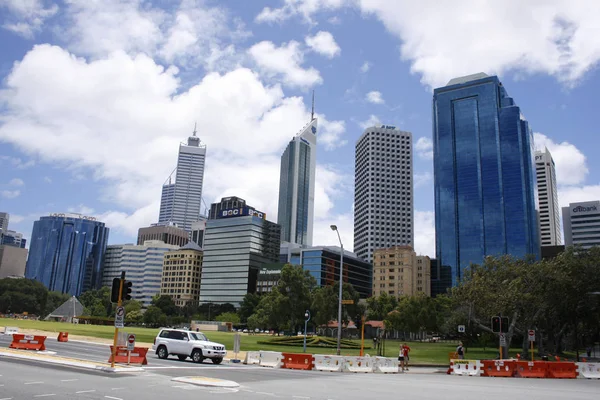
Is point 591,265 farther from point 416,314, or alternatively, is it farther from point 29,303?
point 29,303

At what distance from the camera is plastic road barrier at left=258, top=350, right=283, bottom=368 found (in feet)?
102

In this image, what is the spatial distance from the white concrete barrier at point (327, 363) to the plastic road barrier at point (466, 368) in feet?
24.4

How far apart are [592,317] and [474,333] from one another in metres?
21.3

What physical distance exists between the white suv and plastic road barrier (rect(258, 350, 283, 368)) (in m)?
2.51

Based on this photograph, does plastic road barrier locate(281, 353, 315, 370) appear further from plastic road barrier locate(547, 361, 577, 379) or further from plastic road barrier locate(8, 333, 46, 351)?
plastic road barrier locate(547, 361, 577, 379)

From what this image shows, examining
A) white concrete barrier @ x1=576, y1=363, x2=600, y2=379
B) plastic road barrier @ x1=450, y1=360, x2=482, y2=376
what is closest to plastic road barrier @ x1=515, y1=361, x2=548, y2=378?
plastic road barrier @ x1=450, y1=360, x2=482, y2=376

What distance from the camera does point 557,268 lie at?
171 feet

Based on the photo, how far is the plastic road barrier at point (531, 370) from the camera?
30.8 m

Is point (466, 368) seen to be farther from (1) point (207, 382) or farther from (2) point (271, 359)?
(1) point (207, 382)

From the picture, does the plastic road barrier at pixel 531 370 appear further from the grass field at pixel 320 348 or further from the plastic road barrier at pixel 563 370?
the grass field at pixel 320 348

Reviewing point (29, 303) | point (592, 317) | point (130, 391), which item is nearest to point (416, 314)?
point (592, 317)

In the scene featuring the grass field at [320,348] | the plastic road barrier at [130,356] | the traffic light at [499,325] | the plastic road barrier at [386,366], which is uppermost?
the traffic light at [499,325]

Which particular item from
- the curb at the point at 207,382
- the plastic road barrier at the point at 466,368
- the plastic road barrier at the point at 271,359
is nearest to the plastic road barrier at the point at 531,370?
the plastic road barrier at the point at 466,368

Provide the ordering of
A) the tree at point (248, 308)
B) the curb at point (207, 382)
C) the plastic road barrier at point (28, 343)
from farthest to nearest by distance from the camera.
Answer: the tree at point (248, 308) < the plastic road barrier at point (28, 343) < the curb at point (207, 382)
